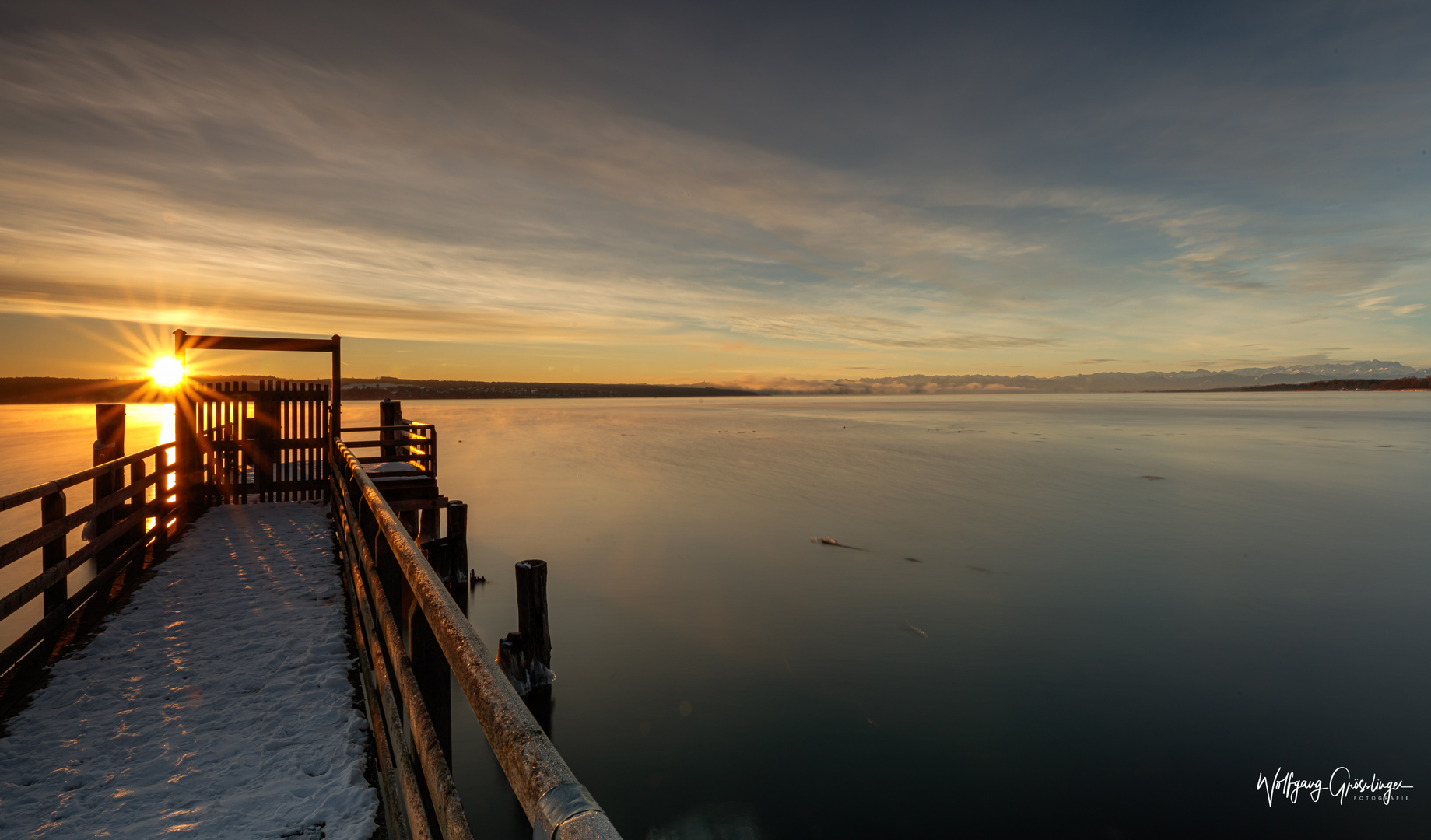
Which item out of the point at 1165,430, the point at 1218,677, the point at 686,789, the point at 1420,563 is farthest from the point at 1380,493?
the point at 1165,430

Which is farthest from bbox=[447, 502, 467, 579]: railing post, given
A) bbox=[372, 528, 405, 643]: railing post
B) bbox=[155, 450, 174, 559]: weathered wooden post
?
bbox=[372, 528, 405, 643]: railing post

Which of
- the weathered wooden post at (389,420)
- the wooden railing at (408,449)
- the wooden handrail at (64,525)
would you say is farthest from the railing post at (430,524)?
the wooden handrail at (64,525)

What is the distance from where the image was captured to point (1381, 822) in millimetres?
6582

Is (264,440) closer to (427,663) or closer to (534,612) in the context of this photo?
(534,612)

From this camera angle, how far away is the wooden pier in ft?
6.15

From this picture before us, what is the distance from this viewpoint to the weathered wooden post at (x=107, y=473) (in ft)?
24.3

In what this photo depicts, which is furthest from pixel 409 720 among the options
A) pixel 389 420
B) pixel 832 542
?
pixel 832 542

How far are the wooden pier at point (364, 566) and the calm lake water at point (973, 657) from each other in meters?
2.31

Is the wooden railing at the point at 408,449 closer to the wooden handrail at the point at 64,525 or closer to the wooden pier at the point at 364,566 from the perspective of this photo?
the wooden pier at the point at 364,566

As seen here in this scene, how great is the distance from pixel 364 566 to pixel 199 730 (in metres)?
1.48

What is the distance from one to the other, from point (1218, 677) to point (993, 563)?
6240 mm

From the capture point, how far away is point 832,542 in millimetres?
17656

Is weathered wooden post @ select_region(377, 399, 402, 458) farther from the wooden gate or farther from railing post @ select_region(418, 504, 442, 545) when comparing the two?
the wooden gate

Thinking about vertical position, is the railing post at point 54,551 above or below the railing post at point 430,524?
above
